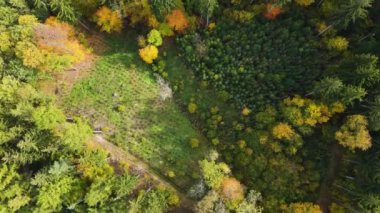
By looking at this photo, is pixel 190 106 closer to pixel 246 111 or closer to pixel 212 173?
pixel 246 111

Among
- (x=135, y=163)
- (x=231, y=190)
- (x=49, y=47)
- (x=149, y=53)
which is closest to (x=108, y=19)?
(x=149, y=53)

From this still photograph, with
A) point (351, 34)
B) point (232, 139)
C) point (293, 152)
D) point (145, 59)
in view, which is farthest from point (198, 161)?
point (351, 34)

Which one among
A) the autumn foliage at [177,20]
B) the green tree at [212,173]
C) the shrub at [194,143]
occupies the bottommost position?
the green tree at [212,173]

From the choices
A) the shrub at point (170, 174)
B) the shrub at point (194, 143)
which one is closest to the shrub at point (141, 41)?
the shrub at point (194, 143)

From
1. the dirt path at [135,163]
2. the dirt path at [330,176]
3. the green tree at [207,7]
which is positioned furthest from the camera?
the green tree at [207,7]

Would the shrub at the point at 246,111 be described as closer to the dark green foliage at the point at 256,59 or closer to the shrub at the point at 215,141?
the dark green foliage at the point at 256,59

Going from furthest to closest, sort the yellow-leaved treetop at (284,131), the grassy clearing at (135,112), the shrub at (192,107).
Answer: the shrub at (192,107)
the grassy clearing at (135,112)
the yellow-leaved treetop at (284,131)
